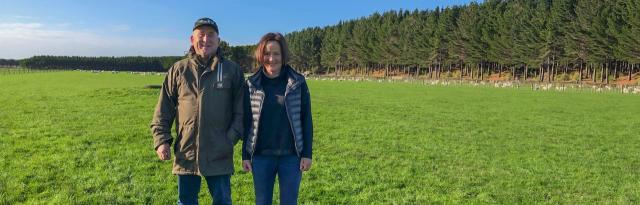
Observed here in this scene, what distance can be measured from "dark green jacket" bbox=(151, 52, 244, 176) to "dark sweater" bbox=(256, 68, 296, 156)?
0.87 feet

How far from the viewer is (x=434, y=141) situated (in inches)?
627

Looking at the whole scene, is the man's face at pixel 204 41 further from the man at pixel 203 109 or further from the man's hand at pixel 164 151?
the man's hand at pixel 164 151

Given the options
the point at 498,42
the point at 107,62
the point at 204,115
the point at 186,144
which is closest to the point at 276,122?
the point at 204,115

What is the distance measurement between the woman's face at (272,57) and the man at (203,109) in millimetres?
368

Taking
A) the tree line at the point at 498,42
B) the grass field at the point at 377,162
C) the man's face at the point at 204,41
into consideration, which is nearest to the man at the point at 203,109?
the man's face at the point at 204,41

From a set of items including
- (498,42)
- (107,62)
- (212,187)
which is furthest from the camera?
(107,62)

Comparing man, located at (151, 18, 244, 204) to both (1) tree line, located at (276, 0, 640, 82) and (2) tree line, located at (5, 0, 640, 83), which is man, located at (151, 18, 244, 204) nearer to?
(1) tree line, located at (276, 0, 640, 82)

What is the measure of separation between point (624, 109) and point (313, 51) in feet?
459

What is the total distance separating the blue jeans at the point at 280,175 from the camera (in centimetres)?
515

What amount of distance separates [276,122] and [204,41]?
1.14 m

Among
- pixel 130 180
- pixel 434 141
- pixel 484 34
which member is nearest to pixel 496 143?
pixel 434 141

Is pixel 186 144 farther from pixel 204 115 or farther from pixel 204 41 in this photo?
pixel 204 41

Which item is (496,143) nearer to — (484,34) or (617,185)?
(617,185)

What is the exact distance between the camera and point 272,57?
16.2 feet
